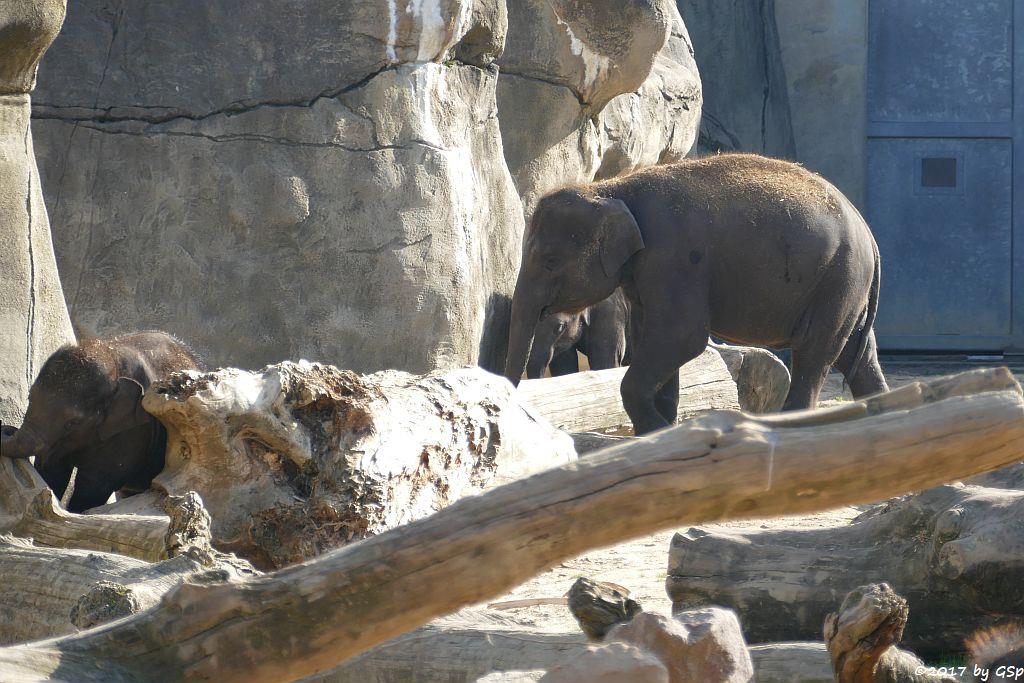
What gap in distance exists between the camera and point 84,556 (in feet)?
10.2

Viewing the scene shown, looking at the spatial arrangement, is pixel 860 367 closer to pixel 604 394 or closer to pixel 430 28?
pixel 604 394

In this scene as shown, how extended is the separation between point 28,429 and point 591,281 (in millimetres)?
3414

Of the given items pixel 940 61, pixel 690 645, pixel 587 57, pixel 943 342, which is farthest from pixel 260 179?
pixel 940 61

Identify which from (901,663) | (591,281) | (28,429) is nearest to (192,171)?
(591,281)

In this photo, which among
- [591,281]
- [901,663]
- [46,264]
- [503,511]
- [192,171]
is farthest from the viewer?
[591,281]

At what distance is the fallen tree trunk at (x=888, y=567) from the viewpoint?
124 inches

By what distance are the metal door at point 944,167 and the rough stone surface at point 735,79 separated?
1269 millimetres

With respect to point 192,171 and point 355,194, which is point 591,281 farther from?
point 192,171

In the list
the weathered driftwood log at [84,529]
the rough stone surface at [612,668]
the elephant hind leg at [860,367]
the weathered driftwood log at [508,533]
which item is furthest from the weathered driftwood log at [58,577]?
the elephant hind leg at [860,367]

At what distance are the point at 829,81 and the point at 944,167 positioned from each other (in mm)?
1630

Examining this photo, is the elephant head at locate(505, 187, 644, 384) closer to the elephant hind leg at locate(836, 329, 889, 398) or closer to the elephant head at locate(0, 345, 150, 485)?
the elephant hind leg at locate(836, 329, 889, 398)

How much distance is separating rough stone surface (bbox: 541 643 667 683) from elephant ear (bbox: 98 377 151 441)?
2.55m

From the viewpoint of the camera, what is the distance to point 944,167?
14.9 metres

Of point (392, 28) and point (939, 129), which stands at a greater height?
point (392, 28)
